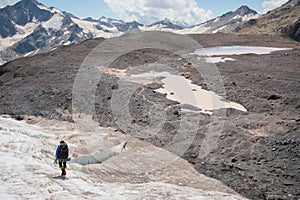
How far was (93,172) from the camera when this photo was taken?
1380 cm

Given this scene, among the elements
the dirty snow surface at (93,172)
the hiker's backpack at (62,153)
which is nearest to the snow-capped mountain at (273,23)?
the dirty snow surface at (93,172)

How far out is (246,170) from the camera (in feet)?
48.2

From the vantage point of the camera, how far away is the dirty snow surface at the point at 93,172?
11570 millimetres

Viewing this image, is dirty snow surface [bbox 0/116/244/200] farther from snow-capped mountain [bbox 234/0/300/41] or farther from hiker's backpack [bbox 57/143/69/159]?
snow-capped mountain [bbox 234/0/300/41]

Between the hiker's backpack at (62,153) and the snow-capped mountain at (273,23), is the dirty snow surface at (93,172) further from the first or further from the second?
the snow-capped mountain at (273,23)

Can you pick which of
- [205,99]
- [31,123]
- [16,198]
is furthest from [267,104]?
[16,198]

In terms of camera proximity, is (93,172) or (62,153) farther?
(93,172)

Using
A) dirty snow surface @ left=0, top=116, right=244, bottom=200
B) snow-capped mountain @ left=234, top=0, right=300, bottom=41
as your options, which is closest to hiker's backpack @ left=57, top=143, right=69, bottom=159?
dirty snow surface @ left=0, top=116, right=244, bottom=200

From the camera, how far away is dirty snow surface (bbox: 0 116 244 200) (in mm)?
11570

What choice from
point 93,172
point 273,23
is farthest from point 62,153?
point 273,23

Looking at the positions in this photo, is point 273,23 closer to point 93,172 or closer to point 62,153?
point 93,172

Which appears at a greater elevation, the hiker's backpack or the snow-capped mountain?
the snow-capped mountain

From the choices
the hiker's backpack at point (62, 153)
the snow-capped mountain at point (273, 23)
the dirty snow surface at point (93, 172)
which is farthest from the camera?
the snow-capped mountain at point (273, 23)

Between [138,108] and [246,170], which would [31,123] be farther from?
[246,170]
